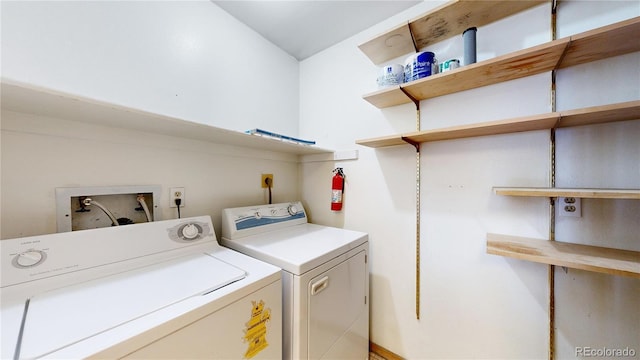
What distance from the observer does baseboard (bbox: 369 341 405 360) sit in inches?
57.7

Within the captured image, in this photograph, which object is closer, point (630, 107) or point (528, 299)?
point (630, 107)

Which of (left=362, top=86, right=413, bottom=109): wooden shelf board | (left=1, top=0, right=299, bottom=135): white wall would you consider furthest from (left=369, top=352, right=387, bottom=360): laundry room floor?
(left=1, top=0, right=299, bottom=135): white wall

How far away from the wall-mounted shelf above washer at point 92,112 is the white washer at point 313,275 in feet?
1.67

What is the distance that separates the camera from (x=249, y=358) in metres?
0.75

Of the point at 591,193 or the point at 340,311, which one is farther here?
the point at 340,311

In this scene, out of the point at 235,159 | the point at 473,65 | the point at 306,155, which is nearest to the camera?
the point at 473,65

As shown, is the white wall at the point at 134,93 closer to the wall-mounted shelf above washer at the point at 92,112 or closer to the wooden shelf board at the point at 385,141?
the wall-mounted shelf above washer at the point at 92,112

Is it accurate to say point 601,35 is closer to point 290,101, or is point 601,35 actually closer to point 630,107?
point 630,107

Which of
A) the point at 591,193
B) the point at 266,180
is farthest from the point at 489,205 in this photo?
the point at 266,180

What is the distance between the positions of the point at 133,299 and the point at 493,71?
5.68ft

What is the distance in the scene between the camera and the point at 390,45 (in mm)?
1374

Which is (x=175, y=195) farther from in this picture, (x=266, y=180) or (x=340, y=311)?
(x=340, y=311)

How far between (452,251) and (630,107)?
35.7 inches

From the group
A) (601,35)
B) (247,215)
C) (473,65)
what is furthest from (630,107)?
(247,215)
